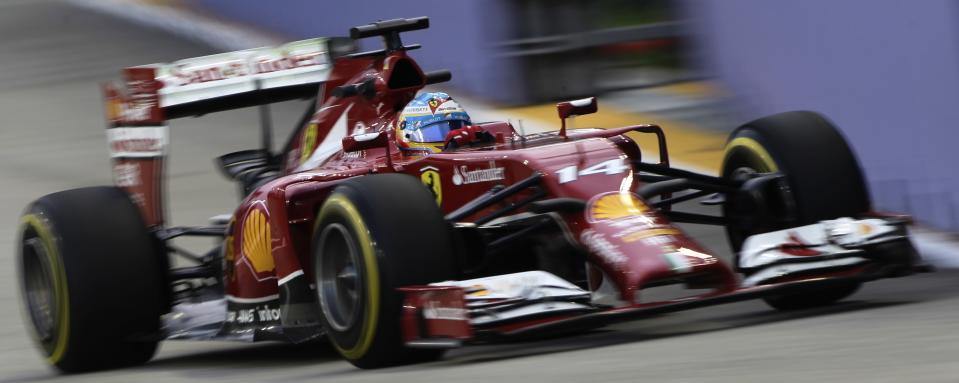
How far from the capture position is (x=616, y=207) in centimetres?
711

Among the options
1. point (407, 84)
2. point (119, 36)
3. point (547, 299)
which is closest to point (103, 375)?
point (407, 84)

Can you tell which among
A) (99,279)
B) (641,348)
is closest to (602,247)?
(641,348)

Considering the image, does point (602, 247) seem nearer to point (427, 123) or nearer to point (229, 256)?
point (427, 123)

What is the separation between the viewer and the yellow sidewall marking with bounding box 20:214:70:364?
863 cm

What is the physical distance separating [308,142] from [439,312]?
259 centimetres

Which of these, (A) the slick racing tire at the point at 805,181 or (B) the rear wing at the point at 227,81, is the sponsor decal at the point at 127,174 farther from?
(A) the slick racing tire at the point at 805,181

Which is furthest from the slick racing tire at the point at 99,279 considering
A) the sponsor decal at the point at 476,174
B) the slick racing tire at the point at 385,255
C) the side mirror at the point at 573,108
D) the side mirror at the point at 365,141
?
the side mirror at the point at 573,108

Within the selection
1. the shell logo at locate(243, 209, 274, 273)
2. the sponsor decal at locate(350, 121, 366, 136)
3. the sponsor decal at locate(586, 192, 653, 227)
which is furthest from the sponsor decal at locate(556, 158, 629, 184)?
the sponsor decal at locate(350, 121, 366, 136)

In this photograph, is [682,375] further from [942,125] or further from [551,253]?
[942,125]

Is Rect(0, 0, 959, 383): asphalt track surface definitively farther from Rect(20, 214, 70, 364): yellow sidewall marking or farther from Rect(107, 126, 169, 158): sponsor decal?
Rect(107, 126, 169, 158): sponsor decal

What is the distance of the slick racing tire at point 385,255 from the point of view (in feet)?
22.4

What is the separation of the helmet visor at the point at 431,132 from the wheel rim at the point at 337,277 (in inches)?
41.2

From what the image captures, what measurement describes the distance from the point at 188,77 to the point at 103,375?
181 centimetres

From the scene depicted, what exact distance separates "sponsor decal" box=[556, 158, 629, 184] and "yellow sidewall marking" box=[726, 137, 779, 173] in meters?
0.88
